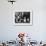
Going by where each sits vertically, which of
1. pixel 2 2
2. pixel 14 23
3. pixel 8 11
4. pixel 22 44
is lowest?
pixel 22 44

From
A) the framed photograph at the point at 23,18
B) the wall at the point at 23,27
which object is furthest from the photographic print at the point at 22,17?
the wall at the point at 23,27

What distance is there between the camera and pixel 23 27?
4.55 meters

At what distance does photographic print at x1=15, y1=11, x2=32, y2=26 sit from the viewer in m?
4.52

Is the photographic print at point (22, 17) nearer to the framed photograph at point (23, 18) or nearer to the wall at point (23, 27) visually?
the framed photograph at point (23, 18)

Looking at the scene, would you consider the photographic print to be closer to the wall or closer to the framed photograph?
the framed photograph

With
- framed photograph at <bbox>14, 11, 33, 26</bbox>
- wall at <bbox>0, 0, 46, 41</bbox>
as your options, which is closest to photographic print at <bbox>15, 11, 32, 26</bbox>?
framed photograph at <bbox>14, 11, 33, 26</bbox>

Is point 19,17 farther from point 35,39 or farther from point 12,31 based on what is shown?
point 35,39

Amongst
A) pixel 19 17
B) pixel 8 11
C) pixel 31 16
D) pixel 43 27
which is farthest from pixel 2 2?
pixel 43 27

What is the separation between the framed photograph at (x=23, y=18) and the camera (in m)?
4.51

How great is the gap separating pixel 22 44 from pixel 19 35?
27 centimetres

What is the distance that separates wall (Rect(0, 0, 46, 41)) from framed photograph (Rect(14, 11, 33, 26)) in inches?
3.9

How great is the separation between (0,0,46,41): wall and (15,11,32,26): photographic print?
0.13 m

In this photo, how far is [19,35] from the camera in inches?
160

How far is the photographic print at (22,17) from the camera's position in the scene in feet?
14.8
